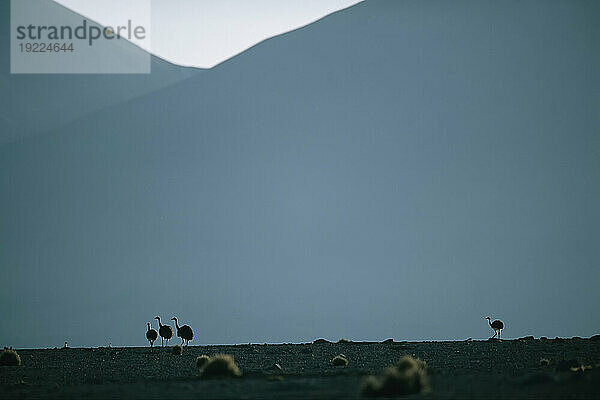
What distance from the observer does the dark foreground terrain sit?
2027cm

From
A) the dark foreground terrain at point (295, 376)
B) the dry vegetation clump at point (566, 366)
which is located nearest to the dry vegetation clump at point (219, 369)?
the dark foreground terrain at point (295, 376)

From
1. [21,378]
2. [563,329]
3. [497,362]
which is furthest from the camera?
[563,329]

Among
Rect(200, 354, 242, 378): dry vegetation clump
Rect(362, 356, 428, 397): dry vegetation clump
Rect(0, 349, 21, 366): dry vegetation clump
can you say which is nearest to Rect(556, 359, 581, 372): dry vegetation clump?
Rect(362, 356, 428, 397): dry vegetation clump

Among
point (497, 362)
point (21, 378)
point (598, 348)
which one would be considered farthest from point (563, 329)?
point (21, 378)

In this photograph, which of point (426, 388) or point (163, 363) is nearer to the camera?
point (426, 388)

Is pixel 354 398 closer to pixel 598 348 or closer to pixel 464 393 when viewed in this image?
pixel 464 393

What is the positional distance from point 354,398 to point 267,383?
491 centimetres

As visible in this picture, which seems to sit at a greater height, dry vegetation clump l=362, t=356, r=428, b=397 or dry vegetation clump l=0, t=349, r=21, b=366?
dry vegetation clump l=0, t=349, r=21, b=366

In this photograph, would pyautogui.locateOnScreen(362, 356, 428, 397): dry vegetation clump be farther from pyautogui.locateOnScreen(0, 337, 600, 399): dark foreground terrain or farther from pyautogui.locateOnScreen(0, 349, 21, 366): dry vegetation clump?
pyautogui.locateOnScreen(0, 349, 21, 366): dry vegetation clump

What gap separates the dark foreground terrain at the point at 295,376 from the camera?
20.3 m

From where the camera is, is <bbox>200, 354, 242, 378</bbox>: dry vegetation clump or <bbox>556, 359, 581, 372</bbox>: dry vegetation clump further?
<bbox>556, 359, 581, 372</bbox>: dry vegetation clump

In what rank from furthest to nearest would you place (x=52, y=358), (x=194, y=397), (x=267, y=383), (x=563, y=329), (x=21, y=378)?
1. (x=563, y=329)
2. (x=52, y=358)
3. (x=21, y=378)
4. (x=267, y=383)
5. (x=194, y=397)

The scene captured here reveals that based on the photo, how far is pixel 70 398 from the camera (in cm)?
2144

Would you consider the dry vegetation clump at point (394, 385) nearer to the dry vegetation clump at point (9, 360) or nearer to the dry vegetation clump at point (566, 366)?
the dry vegetation clump at point (566, 366)
